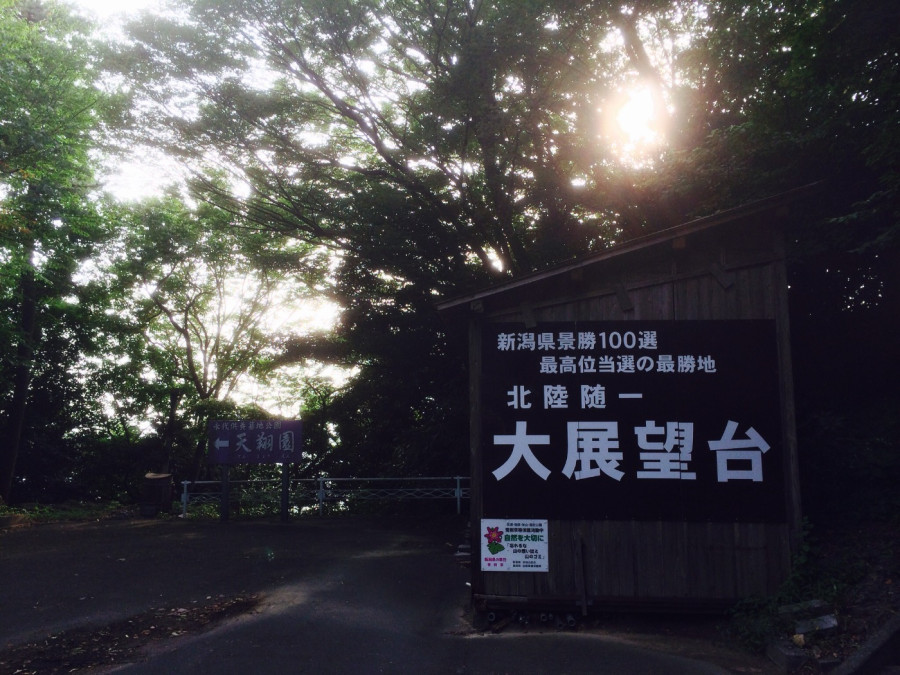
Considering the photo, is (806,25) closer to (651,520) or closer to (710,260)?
(710,260)

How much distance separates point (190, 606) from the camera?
8172 millimetres

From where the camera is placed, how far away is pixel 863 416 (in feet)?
28.6

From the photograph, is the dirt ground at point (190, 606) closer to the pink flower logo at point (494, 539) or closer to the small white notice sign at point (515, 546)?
Result: the small white notice sign at point (515, 546)

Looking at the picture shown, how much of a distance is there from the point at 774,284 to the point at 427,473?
35.4ft

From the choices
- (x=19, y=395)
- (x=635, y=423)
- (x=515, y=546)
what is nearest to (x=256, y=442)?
(x=515, y=546)

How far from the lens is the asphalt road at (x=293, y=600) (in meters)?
6.29

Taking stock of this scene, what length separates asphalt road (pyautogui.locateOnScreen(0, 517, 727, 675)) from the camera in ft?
20.6

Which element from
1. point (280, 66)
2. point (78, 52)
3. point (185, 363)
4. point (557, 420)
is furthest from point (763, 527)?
point (185, 363)

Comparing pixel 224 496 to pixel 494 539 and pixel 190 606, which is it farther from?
pixel 494 539

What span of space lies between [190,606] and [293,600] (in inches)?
46.1

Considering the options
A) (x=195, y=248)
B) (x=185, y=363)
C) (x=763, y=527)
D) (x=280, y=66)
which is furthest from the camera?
(x=185, y=363)

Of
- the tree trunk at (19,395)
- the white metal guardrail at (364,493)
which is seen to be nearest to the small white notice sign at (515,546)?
the white metal guardrail at (364,493)

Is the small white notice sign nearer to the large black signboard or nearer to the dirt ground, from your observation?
the large black signboard

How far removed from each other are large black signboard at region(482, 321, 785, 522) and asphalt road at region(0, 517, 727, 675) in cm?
146
